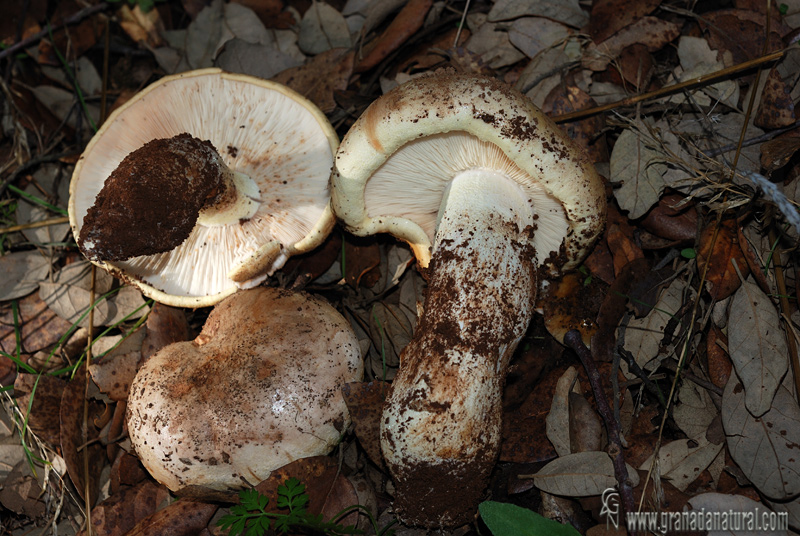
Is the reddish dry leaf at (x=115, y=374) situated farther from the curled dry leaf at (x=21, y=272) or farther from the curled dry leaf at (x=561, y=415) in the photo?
the curled dry leaf at (x=561, y=415)

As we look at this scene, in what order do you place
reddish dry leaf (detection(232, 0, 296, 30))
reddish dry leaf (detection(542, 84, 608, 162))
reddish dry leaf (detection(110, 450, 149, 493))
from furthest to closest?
1. reddish dry leaf (detection(232, 0, 296, 30))
2. reddish dry leaf (detection(542, 84, 608, 162))
3. reddish dry leaf (detection(110, 450, 149, 493))

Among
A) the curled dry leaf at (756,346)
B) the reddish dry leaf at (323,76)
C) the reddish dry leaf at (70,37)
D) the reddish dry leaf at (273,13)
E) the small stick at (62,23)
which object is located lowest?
the curled dry leaf at (756,346)

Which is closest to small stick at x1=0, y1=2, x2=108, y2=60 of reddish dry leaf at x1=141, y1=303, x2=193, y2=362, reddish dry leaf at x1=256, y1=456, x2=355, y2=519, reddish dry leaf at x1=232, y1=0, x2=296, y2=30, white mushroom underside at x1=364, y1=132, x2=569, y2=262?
reddish dry leaf at x1=232, y1=0, x2=296, y2=30

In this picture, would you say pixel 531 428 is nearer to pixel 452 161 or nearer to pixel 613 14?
pixel 452 161

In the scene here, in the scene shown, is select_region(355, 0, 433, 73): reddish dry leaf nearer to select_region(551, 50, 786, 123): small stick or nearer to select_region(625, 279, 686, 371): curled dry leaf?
select_region(551, 50, 786, 123): small stick

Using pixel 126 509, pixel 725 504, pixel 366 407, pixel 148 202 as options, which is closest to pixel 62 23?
pixel 148 202

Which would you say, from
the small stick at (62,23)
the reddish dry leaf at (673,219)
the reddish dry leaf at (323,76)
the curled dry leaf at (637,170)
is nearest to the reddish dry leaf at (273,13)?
the reddish dry leaf at (323,76)

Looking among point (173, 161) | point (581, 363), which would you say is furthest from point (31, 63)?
point (581, 363)
